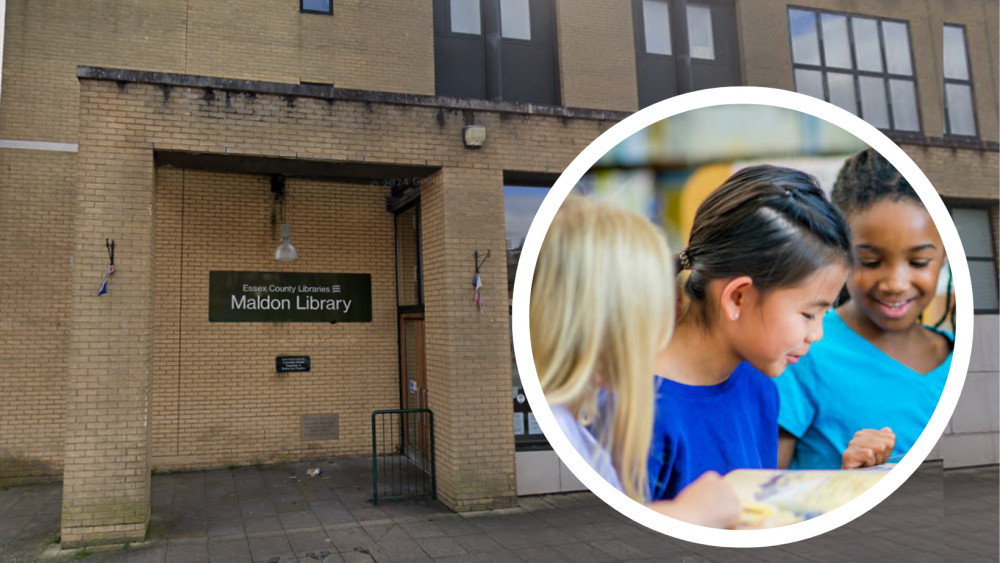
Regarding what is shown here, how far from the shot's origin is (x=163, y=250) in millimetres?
10367

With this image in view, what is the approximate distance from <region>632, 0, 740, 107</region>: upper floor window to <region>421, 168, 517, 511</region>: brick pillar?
7.21ft

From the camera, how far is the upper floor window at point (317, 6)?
30.3 ft

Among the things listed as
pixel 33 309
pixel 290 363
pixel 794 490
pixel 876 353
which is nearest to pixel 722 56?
pixel 876 353

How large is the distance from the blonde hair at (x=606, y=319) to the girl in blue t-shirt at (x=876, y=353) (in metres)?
0.69

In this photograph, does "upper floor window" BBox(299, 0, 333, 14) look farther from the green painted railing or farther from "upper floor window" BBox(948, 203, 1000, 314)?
"upper floor window" BBox(948, 203, 1000, 314)

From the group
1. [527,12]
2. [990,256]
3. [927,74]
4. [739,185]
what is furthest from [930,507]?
[527,12]

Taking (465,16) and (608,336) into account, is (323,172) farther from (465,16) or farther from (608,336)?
(608,336)

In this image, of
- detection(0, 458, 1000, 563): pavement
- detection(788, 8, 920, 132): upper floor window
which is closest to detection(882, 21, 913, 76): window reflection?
A: detection(788, 8, 920, 132): upper floor window

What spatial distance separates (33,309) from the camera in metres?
9.61

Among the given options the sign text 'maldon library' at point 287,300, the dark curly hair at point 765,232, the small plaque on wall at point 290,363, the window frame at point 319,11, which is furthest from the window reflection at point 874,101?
the small plaque on wall at point 290,363

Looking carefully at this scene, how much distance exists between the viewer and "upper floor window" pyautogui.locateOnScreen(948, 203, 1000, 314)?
346 cm

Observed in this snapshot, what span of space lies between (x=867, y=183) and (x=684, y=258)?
0.99 meters

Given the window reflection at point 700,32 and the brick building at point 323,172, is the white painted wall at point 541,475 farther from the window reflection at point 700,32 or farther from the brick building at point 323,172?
the window reflection at point 700,32

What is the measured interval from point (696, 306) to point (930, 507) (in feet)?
5.15
